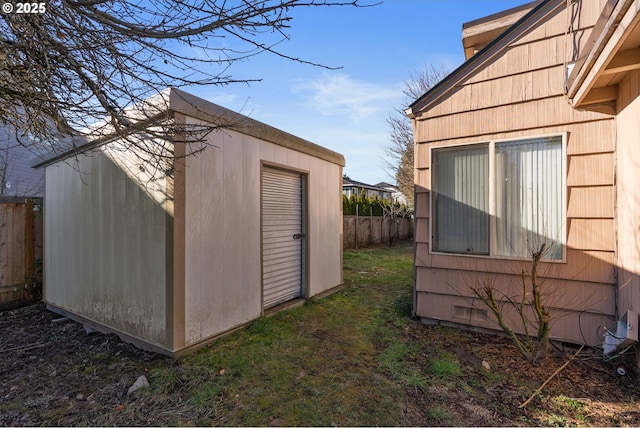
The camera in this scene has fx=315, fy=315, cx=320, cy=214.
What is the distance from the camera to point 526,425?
2197 millimetres

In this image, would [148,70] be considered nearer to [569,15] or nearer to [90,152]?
[90,152]

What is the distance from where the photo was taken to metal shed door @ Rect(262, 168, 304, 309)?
4660mm

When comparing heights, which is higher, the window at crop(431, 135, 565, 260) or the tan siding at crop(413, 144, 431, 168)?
the tan siding at crop(413, 144, 431, 168)

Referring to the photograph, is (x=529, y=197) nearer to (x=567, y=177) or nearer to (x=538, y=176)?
(x=538, y=176)

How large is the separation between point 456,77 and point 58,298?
6670mm

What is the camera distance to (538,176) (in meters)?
3.50

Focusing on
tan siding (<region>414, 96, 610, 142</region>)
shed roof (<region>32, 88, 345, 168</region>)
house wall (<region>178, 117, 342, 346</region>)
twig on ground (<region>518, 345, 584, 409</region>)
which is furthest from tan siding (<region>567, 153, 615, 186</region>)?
house wall (<region>178, 117, 342, 346</region>)

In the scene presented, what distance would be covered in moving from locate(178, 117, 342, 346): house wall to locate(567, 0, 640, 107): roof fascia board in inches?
139

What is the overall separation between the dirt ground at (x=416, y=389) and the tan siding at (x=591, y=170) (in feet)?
5.66

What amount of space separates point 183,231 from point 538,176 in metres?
3.90

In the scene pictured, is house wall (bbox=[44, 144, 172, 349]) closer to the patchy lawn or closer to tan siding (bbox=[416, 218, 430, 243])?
the patchy lawn

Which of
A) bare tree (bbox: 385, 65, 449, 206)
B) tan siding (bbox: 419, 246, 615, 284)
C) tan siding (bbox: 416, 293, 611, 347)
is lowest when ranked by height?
tan siding (bbox: 416, 293, 611, 347)

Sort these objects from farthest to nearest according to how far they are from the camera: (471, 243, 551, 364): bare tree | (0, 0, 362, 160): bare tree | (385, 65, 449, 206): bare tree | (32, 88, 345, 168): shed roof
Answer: (385, 65, 449, 206): bare tree → (32, 88, 345, 168): shed roof → (471, 243, 551, 364): bare tree → (0, 0, 362, 160): bare tree

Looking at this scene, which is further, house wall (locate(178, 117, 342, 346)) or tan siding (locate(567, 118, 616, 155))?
house wall (locate(178, 117, 342, 346))
